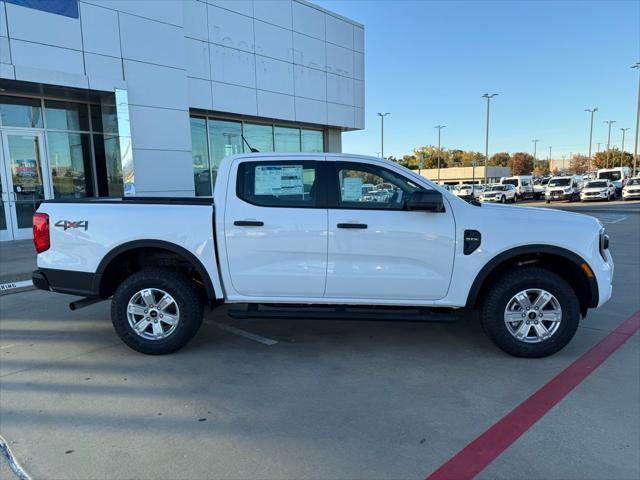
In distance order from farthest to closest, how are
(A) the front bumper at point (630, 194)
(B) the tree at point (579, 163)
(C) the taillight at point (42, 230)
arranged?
(B) the tree at point (579, 163)
(A) the front bumper at point (630, 194)
(C) the taillight at point (42, 230)

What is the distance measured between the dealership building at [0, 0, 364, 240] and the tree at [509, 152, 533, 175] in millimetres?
111372

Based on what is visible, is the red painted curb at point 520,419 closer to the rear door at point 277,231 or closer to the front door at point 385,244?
the front door at point 385,244

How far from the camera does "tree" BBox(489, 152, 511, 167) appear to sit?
123 m

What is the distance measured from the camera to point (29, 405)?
3.51 m

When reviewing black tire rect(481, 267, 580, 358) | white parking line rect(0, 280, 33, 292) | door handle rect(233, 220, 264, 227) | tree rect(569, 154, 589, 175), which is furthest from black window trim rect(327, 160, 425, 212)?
tree rect(569, 154, 589, 175)

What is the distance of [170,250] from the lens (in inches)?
170

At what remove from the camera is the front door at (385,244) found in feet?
13.5

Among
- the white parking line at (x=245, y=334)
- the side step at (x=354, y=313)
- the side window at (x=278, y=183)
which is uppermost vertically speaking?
the side window at (x=278, y=183)

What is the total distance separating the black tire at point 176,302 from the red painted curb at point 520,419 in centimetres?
266

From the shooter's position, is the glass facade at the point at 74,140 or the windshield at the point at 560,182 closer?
the glass facade at the point at 74,140

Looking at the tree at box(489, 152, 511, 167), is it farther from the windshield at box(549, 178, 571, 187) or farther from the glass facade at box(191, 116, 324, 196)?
the glass facade at box(191, 116, 324, 196)

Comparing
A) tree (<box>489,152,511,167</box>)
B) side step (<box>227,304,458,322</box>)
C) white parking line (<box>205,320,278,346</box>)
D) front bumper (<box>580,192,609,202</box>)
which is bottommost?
front bumper (<box>580,192,609,202</box>)

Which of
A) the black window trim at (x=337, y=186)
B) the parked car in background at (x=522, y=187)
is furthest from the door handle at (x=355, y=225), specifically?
the parked car in background at (x=522, y=187)

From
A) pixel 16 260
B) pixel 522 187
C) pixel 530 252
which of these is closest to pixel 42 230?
pixel 530 252
